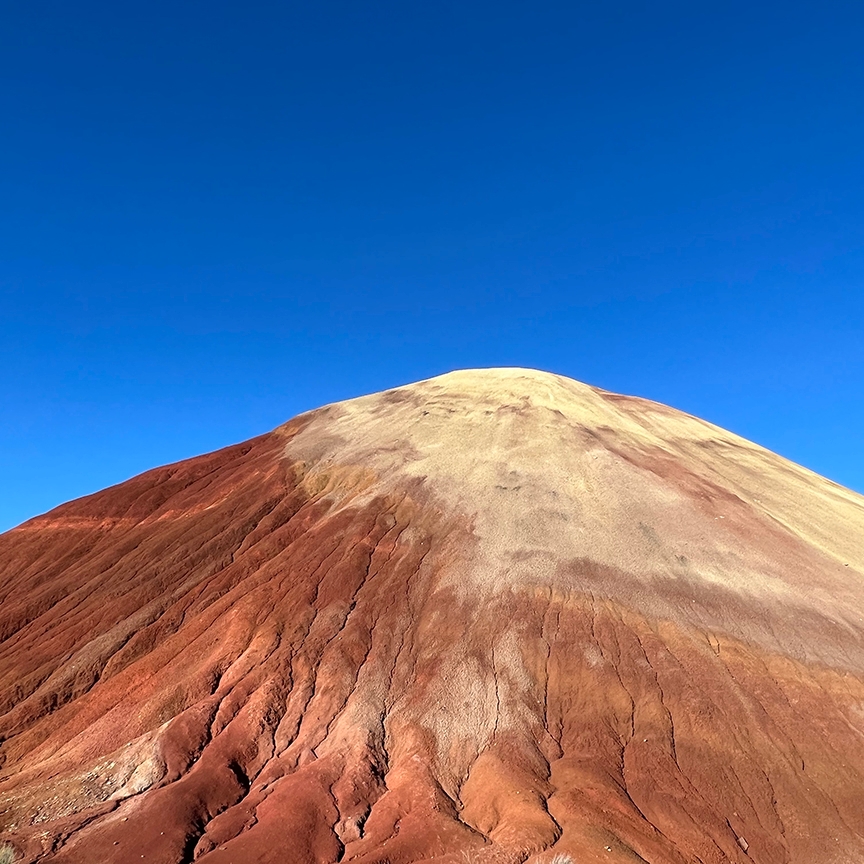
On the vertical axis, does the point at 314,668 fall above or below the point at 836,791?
above

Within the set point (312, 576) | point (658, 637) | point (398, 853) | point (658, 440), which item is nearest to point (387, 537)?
point (312, 576)

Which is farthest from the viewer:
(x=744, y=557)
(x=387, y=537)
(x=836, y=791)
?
(x=387, y=537)

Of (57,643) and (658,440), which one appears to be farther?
(658,440)

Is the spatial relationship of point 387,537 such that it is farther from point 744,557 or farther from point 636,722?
point 744,557

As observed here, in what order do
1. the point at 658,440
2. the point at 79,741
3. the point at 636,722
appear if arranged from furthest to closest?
1. the point at 658,440
2. the point at 79,741
3. the point at 636,722

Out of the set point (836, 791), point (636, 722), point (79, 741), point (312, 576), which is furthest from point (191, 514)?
point (836, 791)

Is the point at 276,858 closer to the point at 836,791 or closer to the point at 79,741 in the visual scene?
the point at 79,741

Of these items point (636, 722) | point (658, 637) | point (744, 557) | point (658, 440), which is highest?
point (658, 440)
